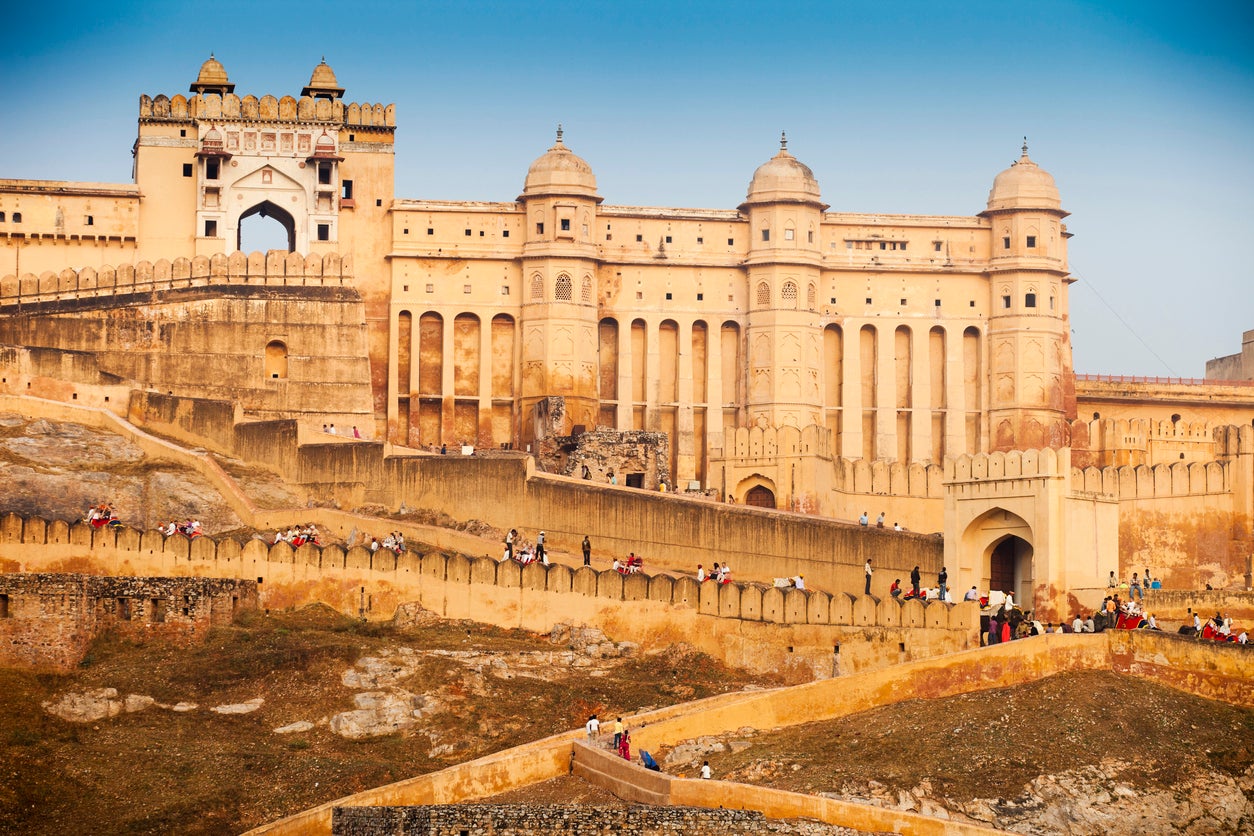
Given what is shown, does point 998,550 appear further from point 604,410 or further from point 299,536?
point 604,410

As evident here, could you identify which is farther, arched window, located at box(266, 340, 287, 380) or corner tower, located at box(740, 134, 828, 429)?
corner tower, located at box(740, 134, 828, 429)

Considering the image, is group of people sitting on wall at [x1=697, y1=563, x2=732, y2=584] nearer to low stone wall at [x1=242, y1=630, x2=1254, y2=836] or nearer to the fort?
the fort

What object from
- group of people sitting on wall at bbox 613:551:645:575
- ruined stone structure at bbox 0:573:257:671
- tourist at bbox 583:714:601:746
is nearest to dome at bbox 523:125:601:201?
group of people sitting on wall at bbox 613:551:645:575

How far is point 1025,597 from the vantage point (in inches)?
1777

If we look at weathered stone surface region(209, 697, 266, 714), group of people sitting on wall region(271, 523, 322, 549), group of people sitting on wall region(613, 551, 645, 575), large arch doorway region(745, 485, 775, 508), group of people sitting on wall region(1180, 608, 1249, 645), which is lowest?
weathered stone surface region(209, 697, 266, 714)

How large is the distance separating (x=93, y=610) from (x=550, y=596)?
29.8ft

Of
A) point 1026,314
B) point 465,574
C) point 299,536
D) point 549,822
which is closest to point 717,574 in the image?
point 465,574

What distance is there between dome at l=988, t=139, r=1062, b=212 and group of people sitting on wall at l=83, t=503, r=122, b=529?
32.1 meters

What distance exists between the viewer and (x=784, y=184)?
216 feet

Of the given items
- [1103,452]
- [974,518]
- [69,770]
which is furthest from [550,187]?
[69,770]

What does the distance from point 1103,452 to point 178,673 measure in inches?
1398

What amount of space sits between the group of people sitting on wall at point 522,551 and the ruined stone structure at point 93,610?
586cm

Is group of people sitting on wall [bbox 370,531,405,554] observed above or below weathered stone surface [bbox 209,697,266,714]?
above

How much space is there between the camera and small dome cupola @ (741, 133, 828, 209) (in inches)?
2594
